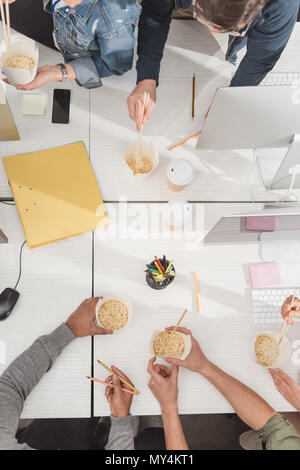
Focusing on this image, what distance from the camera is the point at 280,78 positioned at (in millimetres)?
1468

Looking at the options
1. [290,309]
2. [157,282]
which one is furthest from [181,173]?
[290,309]

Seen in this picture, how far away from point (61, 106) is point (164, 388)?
1.10m

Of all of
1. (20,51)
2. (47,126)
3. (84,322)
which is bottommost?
(84,322)

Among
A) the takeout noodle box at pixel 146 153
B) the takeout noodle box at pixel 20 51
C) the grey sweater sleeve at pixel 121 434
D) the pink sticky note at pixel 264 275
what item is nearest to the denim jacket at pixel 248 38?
the takeout noodle box at pixel 146 153

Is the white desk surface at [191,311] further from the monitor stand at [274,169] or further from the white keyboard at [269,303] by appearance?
the monitor stand at [274,169]

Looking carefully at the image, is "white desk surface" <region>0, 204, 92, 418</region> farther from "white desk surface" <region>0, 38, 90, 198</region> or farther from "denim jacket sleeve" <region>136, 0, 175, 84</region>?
"denim jacket sleeve" <region>136, 0, 175, 84</region>

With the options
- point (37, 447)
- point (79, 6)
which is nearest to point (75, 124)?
point (79, 6)

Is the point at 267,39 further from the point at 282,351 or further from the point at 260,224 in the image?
the point at 282,351

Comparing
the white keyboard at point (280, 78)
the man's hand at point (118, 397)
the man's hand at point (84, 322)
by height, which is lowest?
the man's hand at point (118, 397)

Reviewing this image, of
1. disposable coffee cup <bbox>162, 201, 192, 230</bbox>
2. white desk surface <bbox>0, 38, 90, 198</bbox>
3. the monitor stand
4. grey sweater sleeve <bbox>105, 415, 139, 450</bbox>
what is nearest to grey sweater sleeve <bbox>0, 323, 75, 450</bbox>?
grey sweater sleeve <bbox>105, 415, 139, 450</bbox>

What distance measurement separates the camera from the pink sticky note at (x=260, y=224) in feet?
3.71

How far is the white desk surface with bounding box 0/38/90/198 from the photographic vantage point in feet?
4.64

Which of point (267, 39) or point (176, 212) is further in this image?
point (176, 212)

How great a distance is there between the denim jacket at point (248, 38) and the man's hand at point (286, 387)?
41.3 inches
